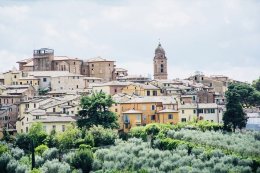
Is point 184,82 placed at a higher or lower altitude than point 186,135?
higher

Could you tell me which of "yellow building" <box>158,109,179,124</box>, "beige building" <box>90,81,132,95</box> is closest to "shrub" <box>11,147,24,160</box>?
"yellow building" <box>158,109,179,124</box>

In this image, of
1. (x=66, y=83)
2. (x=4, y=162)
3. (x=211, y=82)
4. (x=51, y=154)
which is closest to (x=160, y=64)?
(x=211, y=82)

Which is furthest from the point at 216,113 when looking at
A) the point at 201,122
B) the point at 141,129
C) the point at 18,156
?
the point at 18,156

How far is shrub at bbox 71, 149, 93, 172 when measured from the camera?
58.6 metres

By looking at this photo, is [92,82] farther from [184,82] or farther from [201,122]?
[201,122]

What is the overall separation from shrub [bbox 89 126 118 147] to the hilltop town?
Result: 5.46 meters

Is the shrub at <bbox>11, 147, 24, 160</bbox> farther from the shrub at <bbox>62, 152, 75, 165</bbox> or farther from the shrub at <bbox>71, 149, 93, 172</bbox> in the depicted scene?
the shrub at <bbox>71, 149, 93, 172</bbox>

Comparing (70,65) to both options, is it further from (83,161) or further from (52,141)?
(83,161)

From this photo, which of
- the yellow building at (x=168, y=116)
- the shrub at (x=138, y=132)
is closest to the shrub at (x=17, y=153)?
the shrub at (x=138, y=132)

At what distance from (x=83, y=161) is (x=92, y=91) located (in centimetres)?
2641

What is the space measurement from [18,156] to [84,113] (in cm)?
974

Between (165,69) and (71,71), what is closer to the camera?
(71,71)

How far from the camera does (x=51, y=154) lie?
6331cm

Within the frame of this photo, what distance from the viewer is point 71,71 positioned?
99812 mm
